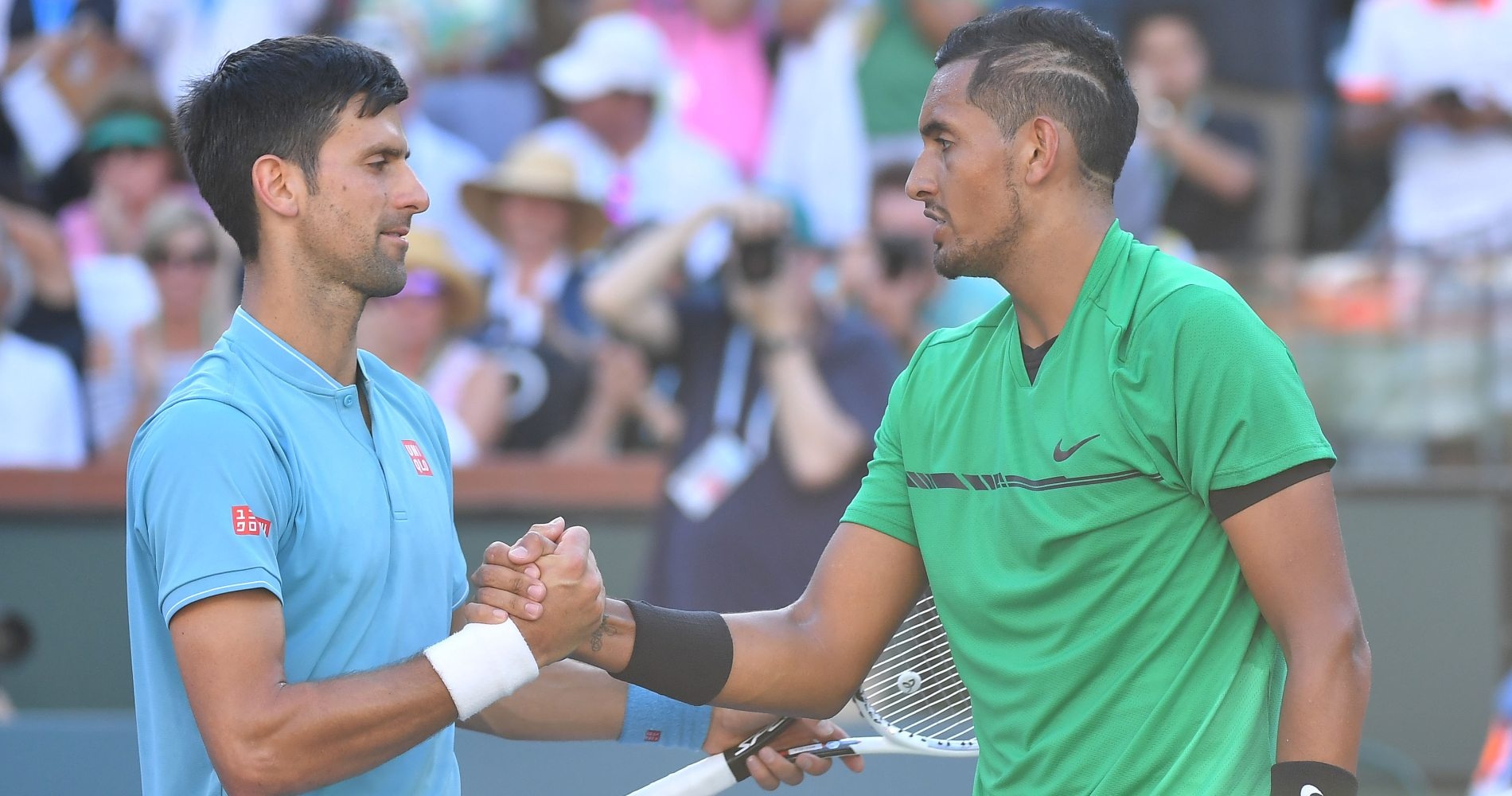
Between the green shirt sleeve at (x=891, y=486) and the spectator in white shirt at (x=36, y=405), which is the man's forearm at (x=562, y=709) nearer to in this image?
the green shirt sleeve at (x=891, y=486)

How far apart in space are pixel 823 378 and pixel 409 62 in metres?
2.85

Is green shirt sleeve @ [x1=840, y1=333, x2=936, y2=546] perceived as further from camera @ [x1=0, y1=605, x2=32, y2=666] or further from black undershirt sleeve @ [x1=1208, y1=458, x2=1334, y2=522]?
camera @ [x1=0, y1=605, x2=32, y2=666]

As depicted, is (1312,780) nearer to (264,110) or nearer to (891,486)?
(891,486)

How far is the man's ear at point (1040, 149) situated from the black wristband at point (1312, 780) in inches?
40.3

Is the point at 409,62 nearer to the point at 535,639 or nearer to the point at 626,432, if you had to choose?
the point at 626,432

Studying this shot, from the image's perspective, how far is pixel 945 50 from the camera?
288 cm

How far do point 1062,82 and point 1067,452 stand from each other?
64cm

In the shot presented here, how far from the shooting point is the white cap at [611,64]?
741 centimetres

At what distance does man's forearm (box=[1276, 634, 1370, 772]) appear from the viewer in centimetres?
234

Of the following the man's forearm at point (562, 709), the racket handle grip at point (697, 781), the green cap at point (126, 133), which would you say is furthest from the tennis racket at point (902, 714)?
the green cap at point (126, 133)

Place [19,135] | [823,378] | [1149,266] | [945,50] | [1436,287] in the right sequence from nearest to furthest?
[1149,266] → [945,50] → [823,378] → [1436,287] → [19,135]

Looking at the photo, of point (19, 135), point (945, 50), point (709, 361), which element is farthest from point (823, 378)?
point (19, 135)

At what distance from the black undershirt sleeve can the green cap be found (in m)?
6.24

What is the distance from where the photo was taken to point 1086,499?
2.55 meters
